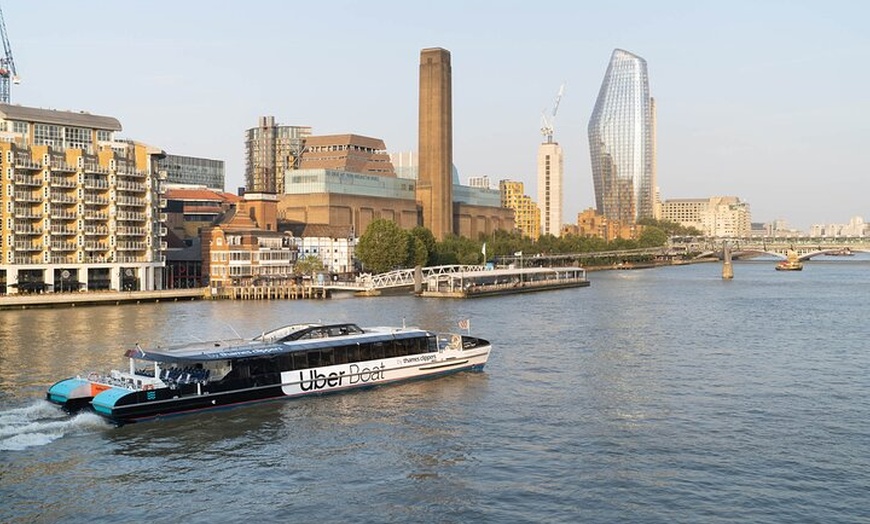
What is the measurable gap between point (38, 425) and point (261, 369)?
32.9ft

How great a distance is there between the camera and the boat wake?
114ft

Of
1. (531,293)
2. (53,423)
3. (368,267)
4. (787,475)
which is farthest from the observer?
(368,267)

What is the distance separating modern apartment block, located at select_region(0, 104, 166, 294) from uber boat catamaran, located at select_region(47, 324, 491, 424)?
228 feet

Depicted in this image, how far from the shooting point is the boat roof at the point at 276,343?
40188 millimetres

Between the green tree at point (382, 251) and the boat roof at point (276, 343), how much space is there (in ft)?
324

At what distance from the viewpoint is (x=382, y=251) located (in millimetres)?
148875

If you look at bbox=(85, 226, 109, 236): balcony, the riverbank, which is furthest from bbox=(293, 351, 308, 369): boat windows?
bbox=(85, 226, 109, 236): balcony

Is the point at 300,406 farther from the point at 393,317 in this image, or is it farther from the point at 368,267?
the point at 368,267

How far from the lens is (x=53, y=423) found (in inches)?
1469

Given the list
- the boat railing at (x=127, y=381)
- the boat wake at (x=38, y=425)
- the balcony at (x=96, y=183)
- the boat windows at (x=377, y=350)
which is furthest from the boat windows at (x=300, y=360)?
the balcony at (x=96, y=183)

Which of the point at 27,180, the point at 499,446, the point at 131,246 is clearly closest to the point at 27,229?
the point at 27,180

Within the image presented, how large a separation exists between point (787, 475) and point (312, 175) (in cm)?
16319

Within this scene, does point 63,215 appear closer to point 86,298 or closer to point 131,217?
point 131,217

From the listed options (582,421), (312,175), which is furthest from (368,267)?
(582,421)
